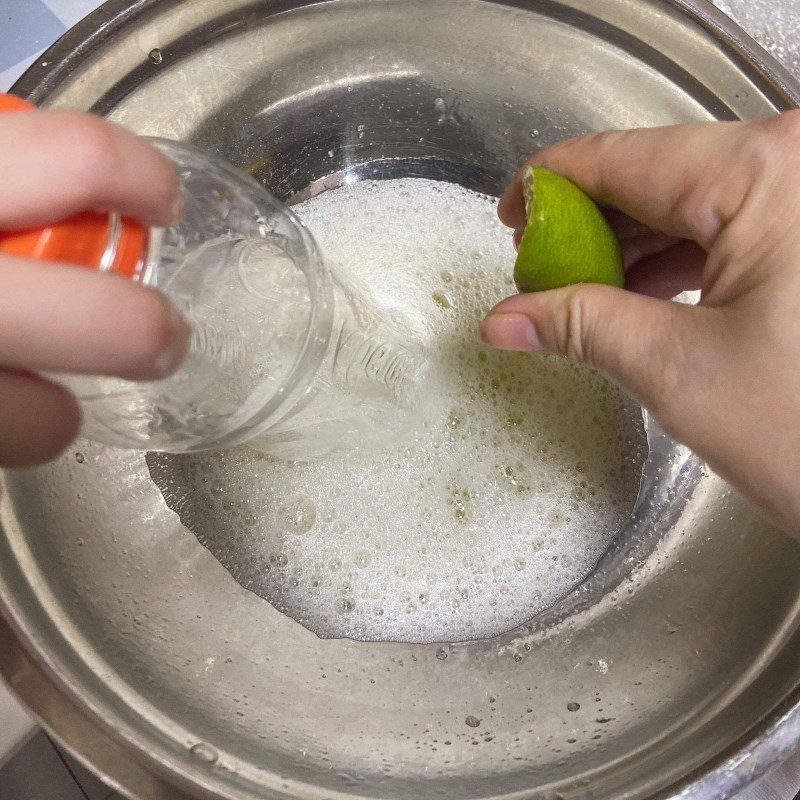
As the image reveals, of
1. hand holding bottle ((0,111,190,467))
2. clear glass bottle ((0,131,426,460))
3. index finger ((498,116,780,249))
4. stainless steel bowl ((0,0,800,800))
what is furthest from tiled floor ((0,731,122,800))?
index finger ((498,116,780,249))

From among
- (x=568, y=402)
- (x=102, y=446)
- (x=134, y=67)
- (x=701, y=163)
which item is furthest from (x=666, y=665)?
(x=134, y=67)

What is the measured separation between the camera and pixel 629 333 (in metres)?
0.38

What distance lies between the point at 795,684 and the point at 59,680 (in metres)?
0.46

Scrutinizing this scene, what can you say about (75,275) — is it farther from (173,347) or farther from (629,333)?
(629,333)

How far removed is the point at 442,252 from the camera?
62 centimetres

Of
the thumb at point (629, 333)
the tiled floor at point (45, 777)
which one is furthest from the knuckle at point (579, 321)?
the tiled floor at point (45, 777)

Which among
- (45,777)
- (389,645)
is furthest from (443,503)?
(45,777)

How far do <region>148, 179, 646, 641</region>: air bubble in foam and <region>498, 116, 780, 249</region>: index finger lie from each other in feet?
0.53

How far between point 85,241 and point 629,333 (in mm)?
285

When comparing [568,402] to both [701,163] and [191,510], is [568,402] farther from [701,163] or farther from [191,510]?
[191,510]

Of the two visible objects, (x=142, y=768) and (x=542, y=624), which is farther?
(x=542, y=624)

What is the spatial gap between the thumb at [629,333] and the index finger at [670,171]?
0.25 feet

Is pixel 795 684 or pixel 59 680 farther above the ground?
pixel 795 684

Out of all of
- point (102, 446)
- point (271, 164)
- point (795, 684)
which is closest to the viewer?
point (795, 684)
